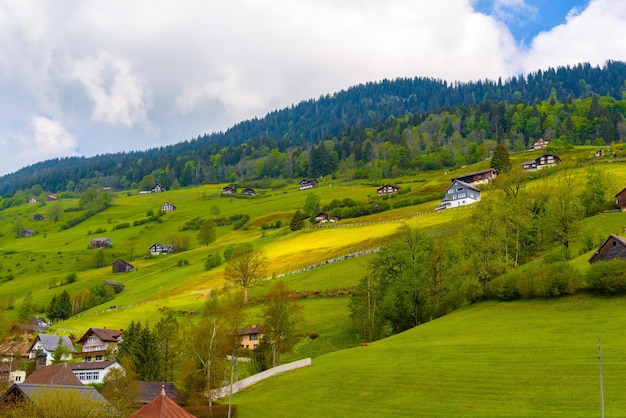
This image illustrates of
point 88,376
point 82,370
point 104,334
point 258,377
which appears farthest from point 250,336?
point 258,377

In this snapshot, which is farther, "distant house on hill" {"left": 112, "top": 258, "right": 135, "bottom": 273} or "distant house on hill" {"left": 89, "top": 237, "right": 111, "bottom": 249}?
"distant house on hill" {"left": 89, "top": 237, "right": 111, "bottom": 249}

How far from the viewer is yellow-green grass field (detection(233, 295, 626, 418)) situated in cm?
3747

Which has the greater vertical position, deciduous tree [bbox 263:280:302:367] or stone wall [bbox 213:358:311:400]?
deciduous tree [bbox 263:280:302:367]

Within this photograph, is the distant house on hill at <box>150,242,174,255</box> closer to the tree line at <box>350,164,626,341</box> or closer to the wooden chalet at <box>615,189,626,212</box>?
the tree line at <box>350,164,626,341</box>

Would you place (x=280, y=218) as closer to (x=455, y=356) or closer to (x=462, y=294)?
(x=462, y=294)

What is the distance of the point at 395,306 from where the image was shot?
71312 millimetres

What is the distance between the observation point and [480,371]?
43.8 metres

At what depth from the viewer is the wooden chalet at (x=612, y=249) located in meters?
60.4

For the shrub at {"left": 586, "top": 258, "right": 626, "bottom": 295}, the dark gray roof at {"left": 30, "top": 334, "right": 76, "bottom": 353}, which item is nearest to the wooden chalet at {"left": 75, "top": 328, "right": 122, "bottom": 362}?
the dark gray roof at {"left": 30, "top": 334, "right": 76, "bottom": 353}

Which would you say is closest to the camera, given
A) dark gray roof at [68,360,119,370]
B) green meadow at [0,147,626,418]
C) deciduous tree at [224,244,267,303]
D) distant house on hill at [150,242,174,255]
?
green meadow at [0,147,626,418]

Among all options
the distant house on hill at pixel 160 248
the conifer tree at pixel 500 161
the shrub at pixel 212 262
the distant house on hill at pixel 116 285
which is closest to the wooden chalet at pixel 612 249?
the shrub at pixel 212 262

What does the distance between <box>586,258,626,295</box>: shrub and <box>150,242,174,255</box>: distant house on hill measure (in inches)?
5765

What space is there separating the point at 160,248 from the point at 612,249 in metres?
150

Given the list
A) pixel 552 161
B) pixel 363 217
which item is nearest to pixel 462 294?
pixel 363 217
